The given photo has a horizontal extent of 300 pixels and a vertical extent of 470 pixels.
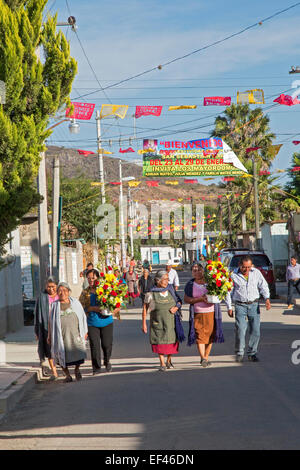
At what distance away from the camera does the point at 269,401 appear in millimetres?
9359

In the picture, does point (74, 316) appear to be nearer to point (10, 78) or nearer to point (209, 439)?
point (10, 78)

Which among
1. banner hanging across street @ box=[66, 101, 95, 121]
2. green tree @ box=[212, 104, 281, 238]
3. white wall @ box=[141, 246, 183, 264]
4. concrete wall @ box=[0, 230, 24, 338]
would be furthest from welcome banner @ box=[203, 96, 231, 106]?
white wall @ box=[141, 246, 183, 264]

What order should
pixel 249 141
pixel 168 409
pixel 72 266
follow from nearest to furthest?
pixel 168 409 → pixel 72 266 → pixel 249 141

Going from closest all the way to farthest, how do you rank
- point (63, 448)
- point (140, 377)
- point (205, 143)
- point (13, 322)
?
point (63, 448) → point (140, 377) → point (13, 322) → point (205, 143)

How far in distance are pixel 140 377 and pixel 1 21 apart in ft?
19.1

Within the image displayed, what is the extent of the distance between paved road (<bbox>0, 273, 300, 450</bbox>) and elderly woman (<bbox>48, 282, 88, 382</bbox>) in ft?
1.32

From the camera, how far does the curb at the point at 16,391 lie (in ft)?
32.2

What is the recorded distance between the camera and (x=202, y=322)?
13.3 m

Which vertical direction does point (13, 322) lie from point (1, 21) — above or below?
below

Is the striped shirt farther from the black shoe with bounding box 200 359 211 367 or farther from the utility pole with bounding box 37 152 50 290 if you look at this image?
the utility pole with bounding box 37 152 50 290

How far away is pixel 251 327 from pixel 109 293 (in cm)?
263

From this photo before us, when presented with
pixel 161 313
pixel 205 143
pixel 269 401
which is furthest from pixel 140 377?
pixel 205 143

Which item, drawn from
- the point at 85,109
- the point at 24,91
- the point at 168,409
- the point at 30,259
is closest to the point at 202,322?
the point at 168,409

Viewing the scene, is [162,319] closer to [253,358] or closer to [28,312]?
[253,358]
